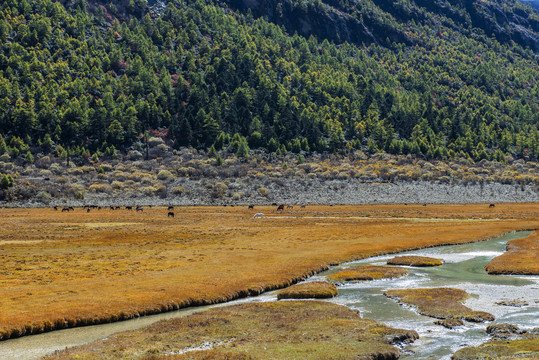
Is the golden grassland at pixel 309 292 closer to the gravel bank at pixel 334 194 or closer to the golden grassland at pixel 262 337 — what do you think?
the golden grassland at pixel 262 337

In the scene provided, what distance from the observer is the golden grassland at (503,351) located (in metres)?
20.4

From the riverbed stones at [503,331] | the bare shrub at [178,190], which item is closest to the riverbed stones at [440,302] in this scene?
the riverbed stones at [503,331]

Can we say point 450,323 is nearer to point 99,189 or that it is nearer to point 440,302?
point 440,302

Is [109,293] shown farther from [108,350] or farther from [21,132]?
[21,132]

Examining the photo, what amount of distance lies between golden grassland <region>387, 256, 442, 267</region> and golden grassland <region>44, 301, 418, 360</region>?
23273 mm

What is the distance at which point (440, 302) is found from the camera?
→ 3206cm

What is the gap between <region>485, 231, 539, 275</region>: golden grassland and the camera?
4491 cm

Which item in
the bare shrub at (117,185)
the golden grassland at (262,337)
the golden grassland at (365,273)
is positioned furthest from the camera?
the bare shrub at (117,185)

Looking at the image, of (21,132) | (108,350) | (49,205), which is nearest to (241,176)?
(49,205)

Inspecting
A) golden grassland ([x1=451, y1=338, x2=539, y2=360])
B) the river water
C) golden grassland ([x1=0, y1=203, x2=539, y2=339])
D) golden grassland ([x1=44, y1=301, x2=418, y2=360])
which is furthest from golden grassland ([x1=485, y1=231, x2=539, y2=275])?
golden grassland ([x1=451, y1=338, x2=539, y2=360])

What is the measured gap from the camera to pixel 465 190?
16825cm

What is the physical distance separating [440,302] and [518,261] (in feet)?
72.6

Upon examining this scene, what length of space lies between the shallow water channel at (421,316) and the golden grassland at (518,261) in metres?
1.41

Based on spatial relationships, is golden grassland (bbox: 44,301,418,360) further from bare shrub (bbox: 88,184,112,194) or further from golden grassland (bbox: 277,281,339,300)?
bare shrub (bbox: 88,184,112,194)
